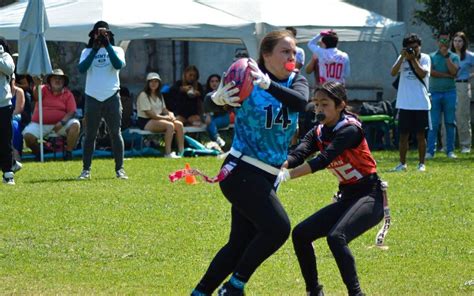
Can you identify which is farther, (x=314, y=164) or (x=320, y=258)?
(x=320, y=258)

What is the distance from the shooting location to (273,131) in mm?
7027

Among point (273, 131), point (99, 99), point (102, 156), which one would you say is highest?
point (273, 131)

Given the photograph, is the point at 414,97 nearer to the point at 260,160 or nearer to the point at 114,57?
the point at 114,57

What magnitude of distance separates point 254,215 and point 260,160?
36 centimetres

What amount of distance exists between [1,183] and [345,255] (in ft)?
28.0

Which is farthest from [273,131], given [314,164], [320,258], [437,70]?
[437,70]

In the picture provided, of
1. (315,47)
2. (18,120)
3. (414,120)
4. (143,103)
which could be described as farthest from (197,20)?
(414,120)

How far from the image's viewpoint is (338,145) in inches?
288

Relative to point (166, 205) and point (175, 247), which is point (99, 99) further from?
point (175, 247)

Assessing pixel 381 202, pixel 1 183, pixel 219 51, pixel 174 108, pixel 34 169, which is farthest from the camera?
pixel 219 51

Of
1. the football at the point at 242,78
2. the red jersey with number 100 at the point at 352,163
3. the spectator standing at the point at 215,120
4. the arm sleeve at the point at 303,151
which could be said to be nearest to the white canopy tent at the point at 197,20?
the spectator standing at the point at 215,120

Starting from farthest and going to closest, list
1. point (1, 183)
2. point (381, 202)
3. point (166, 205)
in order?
point (1, 183)
point (166, 205)
point (381, 202)

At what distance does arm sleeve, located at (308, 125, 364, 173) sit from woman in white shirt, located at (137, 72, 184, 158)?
482 inches

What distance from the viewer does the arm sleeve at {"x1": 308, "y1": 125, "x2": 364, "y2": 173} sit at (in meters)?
7.22
